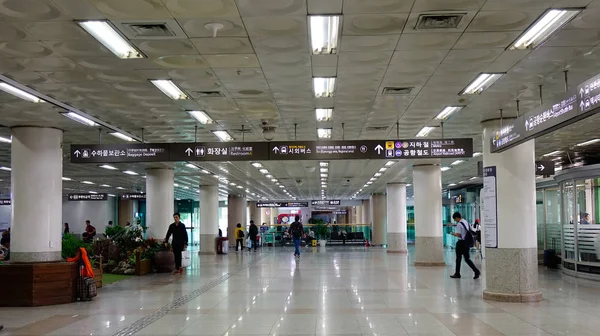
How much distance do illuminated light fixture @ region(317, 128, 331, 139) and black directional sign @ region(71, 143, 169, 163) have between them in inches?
148

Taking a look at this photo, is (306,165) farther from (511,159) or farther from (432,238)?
(511,159)

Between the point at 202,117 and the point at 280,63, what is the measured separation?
4.58m

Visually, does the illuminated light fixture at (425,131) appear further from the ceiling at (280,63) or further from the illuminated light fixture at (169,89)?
the illuminated light fixture at (169,89)

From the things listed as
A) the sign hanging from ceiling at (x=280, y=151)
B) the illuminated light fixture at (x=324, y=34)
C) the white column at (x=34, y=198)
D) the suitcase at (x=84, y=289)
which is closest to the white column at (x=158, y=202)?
the white column at (x=34, y=198)

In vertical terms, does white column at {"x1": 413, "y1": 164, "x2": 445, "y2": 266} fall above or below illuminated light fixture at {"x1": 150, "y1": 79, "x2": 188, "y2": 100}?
below

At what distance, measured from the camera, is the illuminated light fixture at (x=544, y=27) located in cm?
646

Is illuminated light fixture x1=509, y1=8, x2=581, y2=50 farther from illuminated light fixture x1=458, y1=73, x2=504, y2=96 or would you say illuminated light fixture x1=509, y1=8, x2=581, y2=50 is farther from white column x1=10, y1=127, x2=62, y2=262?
white column x1=10, y1=127, x2=62, y2=262

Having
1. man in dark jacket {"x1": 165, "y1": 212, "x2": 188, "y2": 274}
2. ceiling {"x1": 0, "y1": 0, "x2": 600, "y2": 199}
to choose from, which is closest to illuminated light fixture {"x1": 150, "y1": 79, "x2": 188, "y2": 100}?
ceiling {"x1": 0, "y1": 0, "x2": 600, "y2": 199}

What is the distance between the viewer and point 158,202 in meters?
21.8

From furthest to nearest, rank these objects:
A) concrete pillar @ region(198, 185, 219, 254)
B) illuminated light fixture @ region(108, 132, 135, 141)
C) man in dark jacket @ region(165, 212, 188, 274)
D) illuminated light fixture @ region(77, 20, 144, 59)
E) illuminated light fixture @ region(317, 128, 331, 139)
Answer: concrete pillar @ region(198, 185, 219, 254), man in dark jacket @ region(165, 212, 188, 274), illuminated light fixture @ region(108, 132, 135, 141), illuminated light fixture @ region(317, 128, 331, 139), illuminated light fixture @ region(77, 20, 144, 59)

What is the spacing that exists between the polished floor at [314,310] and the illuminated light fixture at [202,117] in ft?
12.5

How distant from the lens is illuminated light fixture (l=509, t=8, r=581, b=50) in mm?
6465

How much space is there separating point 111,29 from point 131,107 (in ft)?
15.0

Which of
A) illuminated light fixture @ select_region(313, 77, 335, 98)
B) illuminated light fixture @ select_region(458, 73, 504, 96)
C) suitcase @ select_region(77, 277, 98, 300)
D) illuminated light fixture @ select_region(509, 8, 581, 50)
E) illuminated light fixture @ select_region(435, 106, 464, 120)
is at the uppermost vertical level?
illuminated light fixture @ select_region(509, 8, 581, 50)
